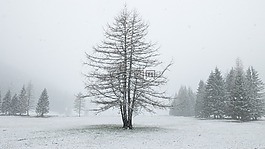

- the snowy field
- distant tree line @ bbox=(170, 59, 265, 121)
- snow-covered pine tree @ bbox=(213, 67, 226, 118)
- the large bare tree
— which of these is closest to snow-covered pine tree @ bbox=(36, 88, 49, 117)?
distant tree line @ bbox=(170, 59, 265, 121)

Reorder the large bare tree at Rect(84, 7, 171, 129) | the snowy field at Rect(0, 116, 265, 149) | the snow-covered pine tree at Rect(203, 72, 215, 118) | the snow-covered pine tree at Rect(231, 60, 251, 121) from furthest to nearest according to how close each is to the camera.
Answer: the snow-covered pine tree at Rect(203, 72, 215, 118), the snow-covered pine tree at Rect(231, 60, 251, 121), the large bare tree at Rect(84, 7, 171, 129), the snowy field at Rect(0, 116, 265, 149)

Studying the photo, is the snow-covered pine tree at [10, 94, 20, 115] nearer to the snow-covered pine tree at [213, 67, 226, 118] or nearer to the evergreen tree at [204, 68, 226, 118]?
the evergreen tree at [204, 68, 226, 118]

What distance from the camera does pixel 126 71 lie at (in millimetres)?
21203

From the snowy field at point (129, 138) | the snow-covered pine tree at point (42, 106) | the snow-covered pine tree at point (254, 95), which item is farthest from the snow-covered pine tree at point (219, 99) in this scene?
the snow-covered pine tree at point (42, 106)

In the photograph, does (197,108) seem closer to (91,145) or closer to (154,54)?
(154,54)

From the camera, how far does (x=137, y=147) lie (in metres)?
12.5

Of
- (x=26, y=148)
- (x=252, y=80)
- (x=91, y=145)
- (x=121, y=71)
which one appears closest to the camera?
(x=26, y=148)

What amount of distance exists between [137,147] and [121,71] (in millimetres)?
9912

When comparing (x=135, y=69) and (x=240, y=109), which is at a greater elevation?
(x=135, y=69)

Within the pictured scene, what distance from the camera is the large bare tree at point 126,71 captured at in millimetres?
21219

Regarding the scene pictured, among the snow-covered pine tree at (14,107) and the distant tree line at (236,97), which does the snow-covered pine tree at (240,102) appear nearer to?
the distant tree line at (236,97)

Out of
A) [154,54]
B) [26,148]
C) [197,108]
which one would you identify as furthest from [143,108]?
[197,108]

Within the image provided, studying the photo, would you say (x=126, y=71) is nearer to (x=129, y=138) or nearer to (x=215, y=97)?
(x=129, y=138)

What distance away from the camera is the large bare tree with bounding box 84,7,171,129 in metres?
21.2
